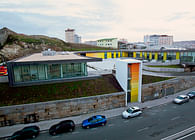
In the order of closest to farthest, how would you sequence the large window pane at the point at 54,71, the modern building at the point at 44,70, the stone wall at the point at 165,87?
the modern building at the point at 44,70, the large window pane at the point at 54,71, the stone wall at the point at 165,87

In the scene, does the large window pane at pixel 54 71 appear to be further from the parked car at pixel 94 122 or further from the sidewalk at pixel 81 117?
the parked car at pixel 94 122

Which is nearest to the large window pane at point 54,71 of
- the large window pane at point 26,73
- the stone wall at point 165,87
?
the large window pane at point 26,73

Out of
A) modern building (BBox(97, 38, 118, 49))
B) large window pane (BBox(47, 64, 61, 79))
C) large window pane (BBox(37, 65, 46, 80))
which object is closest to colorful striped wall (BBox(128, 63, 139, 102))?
large window pane (BBox(47, 64, 61, 79))

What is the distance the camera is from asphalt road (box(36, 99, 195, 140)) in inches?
549

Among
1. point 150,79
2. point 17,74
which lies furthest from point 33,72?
point 150,79

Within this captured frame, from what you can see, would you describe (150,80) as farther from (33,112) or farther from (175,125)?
(33,112)

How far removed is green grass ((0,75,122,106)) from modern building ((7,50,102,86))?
40.7 inches

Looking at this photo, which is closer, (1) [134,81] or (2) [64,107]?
(2) [64,107]

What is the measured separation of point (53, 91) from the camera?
1930 centimetres

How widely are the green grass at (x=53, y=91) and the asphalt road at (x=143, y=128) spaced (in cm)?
514

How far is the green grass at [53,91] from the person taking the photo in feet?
57.2

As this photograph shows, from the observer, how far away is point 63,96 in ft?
61.7

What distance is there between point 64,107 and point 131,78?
12753mm

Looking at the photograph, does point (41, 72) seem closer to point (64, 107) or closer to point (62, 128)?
point (64, 107)
